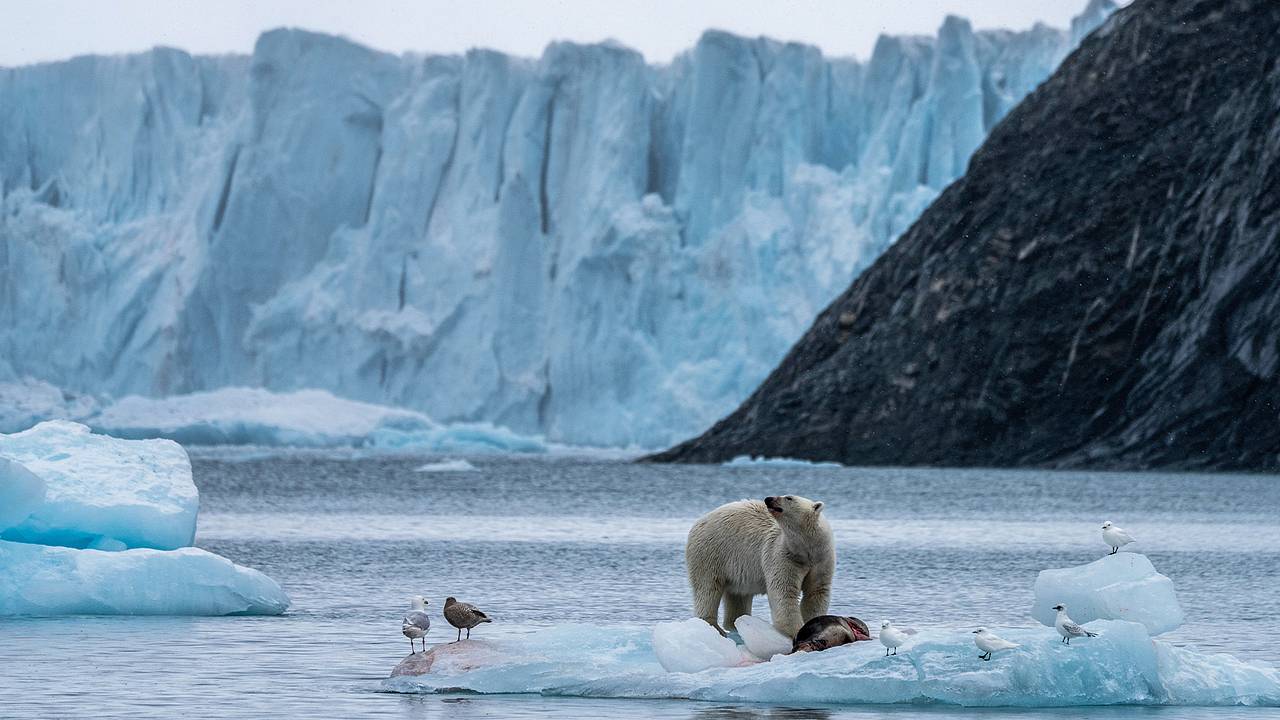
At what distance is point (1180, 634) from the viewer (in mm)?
15219

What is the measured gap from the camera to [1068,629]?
10.8 metres

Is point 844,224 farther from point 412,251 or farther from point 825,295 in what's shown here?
point 412,251

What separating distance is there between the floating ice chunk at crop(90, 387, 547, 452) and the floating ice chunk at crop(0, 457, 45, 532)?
191 feet

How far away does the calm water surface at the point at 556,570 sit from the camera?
11.1m

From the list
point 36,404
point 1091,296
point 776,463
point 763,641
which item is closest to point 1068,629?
point 763,641

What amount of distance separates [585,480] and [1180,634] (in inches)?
1819

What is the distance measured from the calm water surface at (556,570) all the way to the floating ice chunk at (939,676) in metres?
0.18

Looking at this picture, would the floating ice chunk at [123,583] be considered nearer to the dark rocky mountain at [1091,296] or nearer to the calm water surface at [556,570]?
the calm water surface at [556,570]

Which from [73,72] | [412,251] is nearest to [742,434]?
[412,251]

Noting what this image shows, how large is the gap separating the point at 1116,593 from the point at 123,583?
28.5 feet

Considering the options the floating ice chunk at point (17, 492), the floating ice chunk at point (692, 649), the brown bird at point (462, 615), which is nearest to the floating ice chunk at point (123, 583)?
the floating ice chunk at point (17, 492)

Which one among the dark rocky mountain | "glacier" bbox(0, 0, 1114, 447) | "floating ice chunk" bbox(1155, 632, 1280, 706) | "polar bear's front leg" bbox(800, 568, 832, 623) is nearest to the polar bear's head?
"polar bear's front leg" bbox(800, 568, 832, 623)

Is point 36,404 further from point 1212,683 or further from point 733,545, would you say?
point 1212,683

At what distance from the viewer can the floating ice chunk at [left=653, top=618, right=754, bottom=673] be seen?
11.3 metres
